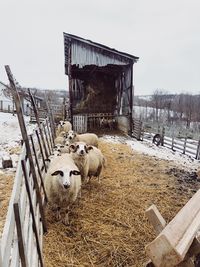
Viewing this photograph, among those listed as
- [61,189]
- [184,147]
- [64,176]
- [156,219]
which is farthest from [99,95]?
[156,219]

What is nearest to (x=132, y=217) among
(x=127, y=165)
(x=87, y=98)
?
(x=127, y=165)

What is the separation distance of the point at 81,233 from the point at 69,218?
597mm

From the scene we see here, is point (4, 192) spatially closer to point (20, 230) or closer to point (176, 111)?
point (20, 230)

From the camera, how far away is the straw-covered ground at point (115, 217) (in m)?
4.20

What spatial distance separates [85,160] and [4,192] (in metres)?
2.03

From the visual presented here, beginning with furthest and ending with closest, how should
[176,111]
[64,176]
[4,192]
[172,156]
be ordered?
[176,111] < [172,156] < [4,192] < [64,176]

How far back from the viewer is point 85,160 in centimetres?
688

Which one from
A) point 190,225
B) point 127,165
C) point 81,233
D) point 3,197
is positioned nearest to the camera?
point 190,225

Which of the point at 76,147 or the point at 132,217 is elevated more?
the point at 76,147

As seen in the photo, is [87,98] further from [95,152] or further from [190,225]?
[190,225]

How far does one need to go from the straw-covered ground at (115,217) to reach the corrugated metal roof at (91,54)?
30.0 feet

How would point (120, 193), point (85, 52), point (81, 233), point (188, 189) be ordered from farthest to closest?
point (85, 52) < point (188, 189) < point (120, 193) < point (81, 233)

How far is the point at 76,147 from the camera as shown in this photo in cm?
695

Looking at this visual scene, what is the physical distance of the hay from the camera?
5161 mm
